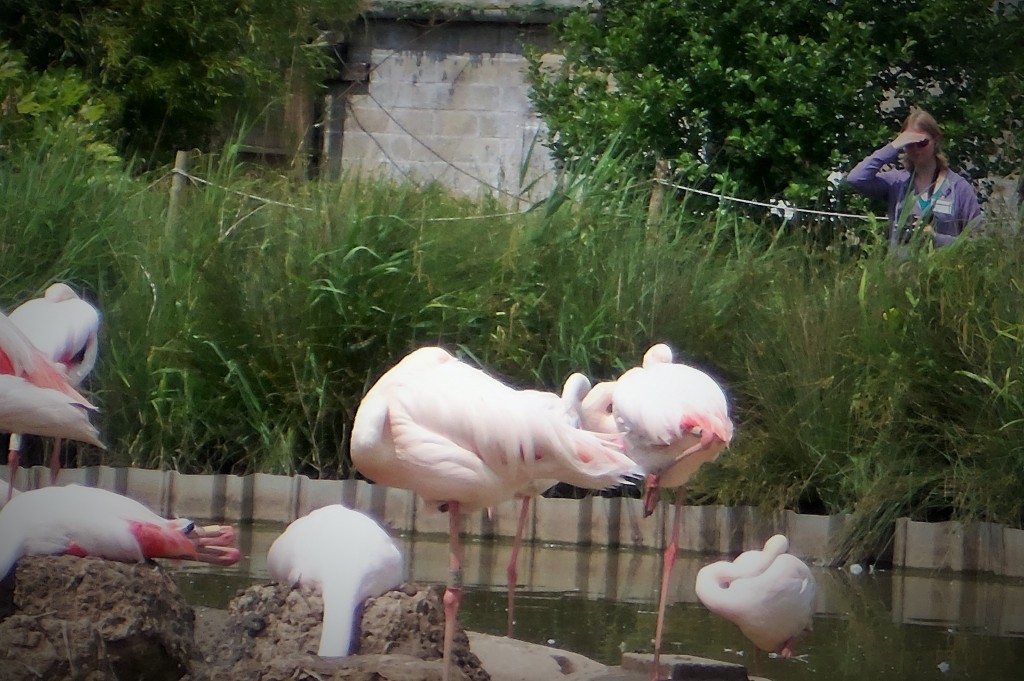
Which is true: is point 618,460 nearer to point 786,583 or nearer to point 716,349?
point 786,583

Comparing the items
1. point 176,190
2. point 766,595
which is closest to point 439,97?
point 176,190

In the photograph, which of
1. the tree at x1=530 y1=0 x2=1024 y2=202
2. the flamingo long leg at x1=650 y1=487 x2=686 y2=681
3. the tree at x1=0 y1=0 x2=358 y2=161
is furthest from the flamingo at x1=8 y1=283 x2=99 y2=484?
the tree at x1=530 y1=0 x2=1024 y2=202

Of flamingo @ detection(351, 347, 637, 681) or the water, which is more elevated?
flamingo @ detection(351, 347, 637, 681)

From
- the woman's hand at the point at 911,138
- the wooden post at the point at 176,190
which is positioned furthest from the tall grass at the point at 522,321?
the woman's hand at the point at 911,138

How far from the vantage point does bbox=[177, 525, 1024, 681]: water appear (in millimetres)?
5039

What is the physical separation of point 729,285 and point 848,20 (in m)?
3.25

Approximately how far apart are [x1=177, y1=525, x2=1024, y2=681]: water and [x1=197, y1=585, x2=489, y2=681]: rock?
0.92 m

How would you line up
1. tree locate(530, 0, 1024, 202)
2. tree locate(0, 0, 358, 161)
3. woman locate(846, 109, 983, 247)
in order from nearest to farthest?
1. woman locate(846, 109, 983, 247)
2. tree locate(530, 0, 1024, 202)
3. tree locate(0, 0, 358, 161)

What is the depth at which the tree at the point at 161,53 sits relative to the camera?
34.6 feet

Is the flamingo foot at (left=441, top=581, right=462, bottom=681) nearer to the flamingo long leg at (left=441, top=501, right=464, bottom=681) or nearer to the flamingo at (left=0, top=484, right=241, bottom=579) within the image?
the flamingo long leg at (left=441, top=501, right=464, bottom=681)

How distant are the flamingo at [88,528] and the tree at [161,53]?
6.30 meters

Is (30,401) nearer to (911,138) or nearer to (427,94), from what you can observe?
(911,138)

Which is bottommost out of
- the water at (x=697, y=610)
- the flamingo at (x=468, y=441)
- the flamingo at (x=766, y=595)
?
the water at (x=697, y=610)

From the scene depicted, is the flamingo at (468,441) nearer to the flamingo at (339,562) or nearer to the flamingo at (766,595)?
the flamingo at (339,562)
